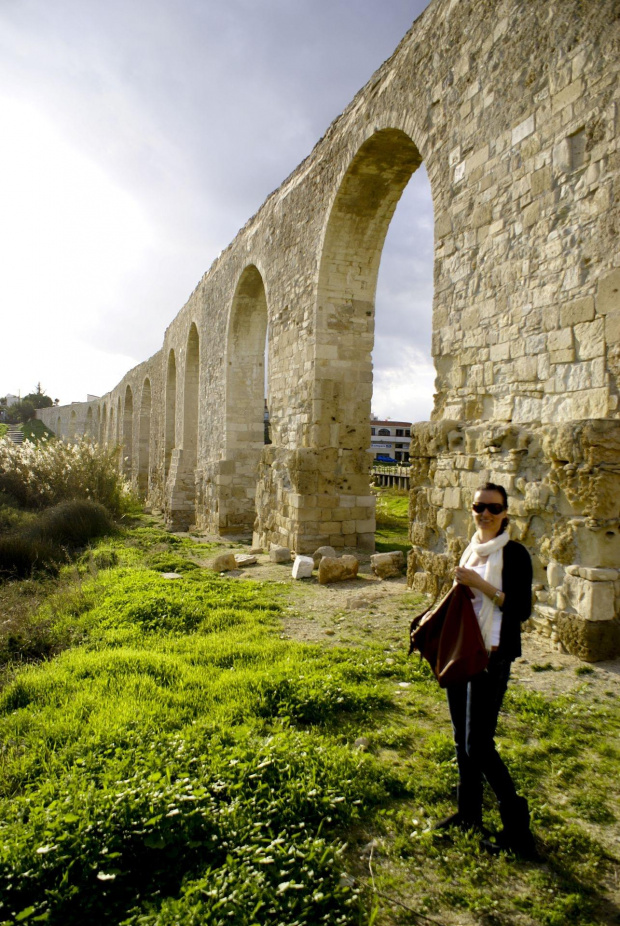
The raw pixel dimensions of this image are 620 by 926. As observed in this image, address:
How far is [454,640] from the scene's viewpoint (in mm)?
Answer: 2125

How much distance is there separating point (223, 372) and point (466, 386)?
8486 mm

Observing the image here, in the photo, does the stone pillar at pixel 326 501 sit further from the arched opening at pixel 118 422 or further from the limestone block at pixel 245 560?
the arched opening at pixel 118 422

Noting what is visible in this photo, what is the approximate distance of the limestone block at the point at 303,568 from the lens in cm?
698

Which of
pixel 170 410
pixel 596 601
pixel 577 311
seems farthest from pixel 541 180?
pixel 170 410

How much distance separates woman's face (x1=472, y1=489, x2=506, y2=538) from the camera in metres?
2.21

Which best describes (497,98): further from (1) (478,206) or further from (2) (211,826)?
(2) (211,826)

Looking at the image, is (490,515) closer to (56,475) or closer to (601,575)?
(601,575)

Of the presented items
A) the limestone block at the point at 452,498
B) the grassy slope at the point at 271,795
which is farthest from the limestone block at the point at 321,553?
the grassy slope at the point at 271,795

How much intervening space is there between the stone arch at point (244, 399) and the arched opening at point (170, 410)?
273 inches

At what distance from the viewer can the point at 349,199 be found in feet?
25.4

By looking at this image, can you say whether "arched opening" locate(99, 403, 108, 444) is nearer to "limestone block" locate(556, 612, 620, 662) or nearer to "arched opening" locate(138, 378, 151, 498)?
"arched opening" locate(138, 378, 151, 498)

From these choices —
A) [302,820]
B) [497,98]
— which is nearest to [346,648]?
[302,820]

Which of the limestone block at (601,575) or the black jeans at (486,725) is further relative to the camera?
the limestone block at (601,575)

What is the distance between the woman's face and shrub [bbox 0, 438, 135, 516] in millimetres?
11319
